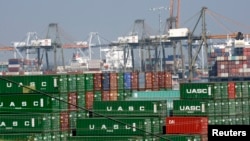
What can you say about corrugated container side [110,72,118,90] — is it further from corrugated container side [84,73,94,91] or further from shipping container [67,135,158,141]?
shipping container [67,135,158,141]

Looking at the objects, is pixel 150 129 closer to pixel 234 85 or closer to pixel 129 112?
pixel 129 112

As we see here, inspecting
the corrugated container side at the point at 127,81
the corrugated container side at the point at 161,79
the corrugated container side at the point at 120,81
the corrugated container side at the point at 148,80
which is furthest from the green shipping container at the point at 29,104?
the corrugated container side at the point at 161,79

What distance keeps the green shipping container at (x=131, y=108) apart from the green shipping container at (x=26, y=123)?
5562mm

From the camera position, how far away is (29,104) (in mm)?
35219

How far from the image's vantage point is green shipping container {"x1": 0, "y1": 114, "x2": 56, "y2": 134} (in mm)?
32469

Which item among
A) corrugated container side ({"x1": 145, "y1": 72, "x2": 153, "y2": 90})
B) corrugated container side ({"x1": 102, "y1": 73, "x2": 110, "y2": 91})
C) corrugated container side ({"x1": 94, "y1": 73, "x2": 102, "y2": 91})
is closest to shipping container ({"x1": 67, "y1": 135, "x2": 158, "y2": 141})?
corrugated container side ({"x1": 94, "y1": 73, "x2": 102, "y2": 91})

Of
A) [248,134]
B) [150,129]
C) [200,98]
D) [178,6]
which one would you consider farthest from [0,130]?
[178,6]

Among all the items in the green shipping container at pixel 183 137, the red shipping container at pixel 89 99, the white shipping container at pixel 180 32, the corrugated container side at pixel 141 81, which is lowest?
the green shipping container at pixel 183 137

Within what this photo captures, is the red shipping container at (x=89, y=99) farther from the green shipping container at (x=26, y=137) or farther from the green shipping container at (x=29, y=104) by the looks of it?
the green shipping container at (x=26, y=137)

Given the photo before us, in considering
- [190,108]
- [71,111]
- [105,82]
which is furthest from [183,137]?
[105,82]

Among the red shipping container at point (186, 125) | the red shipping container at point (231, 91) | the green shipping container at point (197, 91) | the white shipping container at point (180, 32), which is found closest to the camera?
the red shipping container at point (186, 125)

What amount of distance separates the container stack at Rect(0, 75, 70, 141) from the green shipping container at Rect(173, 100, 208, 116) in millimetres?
5449

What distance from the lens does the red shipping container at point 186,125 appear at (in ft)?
116

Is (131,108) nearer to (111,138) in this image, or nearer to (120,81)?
(111,138)
